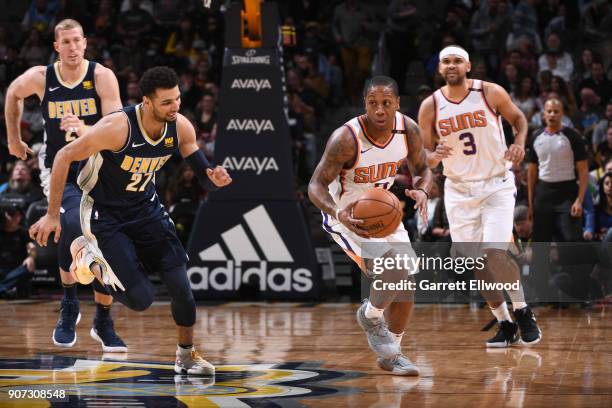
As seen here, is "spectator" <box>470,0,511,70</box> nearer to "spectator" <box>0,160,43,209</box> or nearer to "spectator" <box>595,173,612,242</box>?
"spectator" <box>595,173,612,242</box>

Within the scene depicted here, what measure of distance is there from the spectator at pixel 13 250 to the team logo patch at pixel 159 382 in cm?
473

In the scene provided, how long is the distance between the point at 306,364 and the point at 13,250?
5839 mm

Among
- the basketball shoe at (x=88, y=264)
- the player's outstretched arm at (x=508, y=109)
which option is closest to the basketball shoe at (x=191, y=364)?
the basketball shoe at (x=88, y=264)

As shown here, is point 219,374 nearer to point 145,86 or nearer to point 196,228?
point 145,86

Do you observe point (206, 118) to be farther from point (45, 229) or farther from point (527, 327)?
point (45, 229)

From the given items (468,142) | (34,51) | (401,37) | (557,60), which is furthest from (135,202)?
(34,51)

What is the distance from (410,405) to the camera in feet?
16.7

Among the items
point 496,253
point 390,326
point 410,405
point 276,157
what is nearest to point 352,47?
point 276,157

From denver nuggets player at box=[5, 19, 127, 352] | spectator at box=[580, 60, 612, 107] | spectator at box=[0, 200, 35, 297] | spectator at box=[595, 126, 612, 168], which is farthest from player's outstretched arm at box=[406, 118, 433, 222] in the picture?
spectator at box=[580, 60, 612, 107]

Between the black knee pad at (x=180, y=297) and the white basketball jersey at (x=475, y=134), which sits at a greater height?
the white basketball jersey at (x=475, y=134)

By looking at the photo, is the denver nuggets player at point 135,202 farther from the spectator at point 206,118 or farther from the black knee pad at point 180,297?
the spectator at point 206,118

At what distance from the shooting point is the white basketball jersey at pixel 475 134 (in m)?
7.56

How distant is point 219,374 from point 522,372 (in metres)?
1.73

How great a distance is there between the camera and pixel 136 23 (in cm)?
1559
